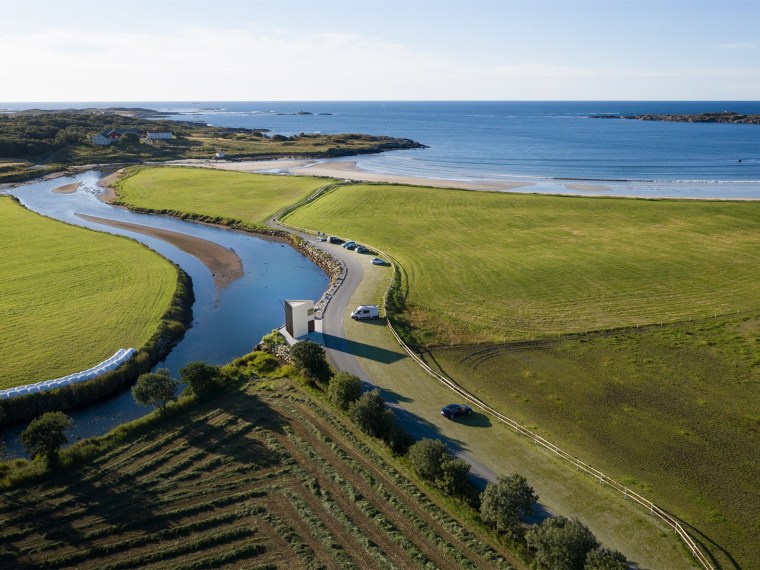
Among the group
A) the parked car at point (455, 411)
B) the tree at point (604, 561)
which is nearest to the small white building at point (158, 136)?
the parked car at point (455, 411)

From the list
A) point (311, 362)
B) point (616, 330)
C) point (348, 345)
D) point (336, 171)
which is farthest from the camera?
point (336, 171)

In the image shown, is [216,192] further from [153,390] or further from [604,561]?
[604,561]

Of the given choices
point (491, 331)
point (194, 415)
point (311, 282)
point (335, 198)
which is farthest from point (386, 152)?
point (194, 415)

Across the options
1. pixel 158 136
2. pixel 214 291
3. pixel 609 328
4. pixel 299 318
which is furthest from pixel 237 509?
pixel 158 136

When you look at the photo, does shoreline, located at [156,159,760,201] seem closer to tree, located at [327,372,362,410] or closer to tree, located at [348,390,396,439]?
tree, located at [327,372,362,410]

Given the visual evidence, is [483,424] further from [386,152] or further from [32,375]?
[386,152]

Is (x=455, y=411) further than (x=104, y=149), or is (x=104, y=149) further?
(x=104, y=149)

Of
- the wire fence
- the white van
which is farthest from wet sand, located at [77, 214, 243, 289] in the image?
the wire fence
